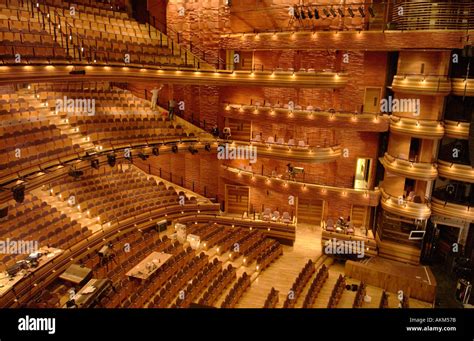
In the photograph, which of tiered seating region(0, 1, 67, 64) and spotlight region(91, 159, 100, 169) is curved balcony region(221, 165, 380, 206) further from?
tiered seating region(0, 1, 67, 64)

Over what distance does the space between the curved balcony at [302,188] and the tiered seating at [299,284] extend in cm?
267

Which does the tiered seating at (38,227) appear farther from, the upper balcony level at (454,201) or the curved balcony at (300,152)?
the upper balcony level at (454,201)

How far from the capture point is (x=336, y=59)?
11.6 metres

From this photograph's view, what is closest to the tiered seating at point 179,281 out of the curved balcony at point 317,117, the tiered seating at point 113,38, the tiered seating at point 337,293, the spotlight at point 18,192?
the tiered seating at point 337,293

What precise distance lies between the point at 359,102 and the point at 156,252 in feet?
24.1

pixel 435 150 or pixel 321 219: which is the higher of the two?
pixel 435 150

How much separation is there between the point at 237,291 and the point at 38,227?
4.57 m

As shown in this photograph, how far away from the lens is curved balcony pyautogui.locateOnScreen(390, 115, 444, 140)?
9922 millimetres

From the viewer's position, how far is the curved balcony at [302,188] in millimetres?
11469

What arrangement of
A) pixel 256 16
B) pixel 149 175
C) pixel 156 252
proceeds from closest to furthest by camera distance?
pixel 156 252 → pixel 256 16 → pixel 149 175

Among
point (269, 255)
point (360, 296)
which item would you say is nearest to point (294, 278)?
point (269, 255)

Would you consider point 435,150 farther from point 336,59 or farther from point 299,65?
point 299,65
